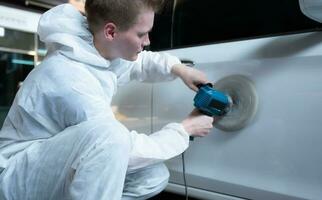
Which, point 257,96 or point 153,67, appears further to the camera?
point 153,67

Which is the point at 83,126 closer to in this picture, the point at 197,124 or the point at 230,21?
the point at 197,124

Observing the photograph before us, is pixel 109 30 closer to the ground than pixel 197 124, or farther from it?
farther from it

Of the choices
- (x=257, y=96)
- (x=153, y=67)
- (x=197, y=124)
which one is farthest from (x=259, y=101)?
(x=153, y=67)

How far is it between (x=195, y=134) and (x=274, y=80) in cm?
31

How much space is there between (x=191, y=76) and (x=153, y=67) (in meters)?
0.19

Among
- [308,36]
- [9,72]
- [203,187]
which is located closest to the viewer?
[308,36]

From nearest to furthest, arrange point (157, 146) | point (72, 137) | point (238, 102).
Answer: point (72, 137) → point (157, 146) → point (238, 102)

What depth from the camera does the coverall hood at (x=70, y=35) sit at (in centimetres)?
A: 124

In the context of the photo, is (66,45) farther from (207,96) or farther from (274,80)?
(274,80)

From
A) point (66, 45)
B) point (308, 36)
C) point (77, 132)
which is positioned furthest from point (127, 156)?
point (308, 36)

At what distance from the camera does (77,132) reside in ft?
3.72

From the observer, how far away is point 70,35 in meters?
1.26

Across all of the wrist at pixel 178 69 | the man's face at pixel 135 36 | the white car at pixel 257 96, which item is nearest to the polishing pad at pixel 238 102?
the white car at pixel 257 96

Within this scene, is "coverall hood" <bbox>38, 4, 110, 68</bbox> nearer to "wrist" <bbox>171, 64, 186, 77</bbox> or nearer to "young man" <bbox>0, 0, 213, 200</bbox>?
"young man" <bbox>0, 0, 213, 200</bbox>
